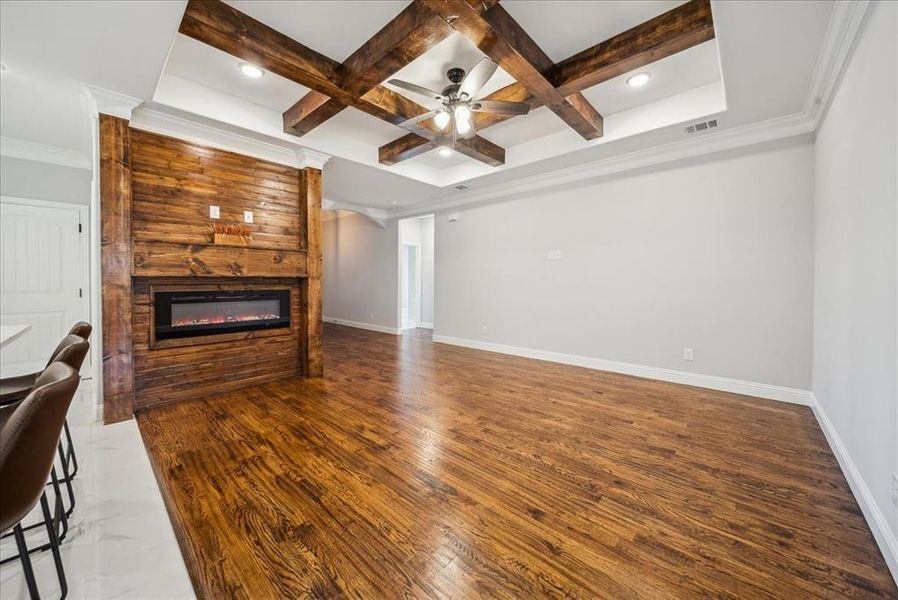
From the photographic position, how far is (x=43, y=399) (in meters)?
0.98

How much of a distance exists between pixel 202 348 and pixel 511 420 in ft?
10.4

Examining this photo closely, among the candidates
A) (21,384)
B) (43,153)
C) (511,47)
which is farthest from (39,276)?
(511,47)

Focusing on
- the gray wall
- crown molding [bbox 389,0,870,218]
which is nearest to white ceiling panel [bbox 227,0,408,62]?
crown molding [bbox 389,0,870,218]

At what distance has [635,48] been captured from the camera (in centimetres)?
254

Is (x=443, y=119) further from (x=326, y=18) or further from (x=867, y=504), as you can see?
(x=867, y=504)

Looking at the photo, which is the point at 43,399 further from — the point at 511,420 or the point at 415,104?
the point at 415,104

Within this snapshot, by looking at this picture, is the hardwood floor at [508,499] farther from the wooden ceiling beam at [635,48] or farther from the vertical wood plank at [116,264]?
the wooden ceiling beam at [635,48]

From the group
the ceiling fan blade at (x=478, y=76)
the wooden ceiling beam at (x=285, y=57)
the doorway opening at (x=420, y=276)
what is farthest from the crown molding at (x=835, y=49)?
the doorway opening at (x=420, y=276)

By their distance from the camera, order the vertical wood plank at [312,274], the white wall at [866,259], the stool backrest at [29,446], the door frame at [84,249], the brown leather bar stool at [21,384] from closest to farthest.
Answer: the stool backrest at [29,446] < the white wall at [866,259] < the brown leather bar stool at [21,384] < the vertical wood plank at [312,274] < the door frame at [84,249]

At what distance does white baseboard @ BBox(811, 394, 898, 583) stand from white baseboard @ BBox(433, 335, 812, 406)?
0.96 m

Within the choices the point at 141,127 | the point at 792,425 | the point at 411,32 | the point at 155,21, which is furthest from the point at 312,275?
the point at 792,425

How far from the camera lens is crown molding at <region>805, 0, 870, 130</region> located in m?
1.94

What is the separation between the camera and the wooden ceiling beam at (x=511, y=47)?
6.91 feet

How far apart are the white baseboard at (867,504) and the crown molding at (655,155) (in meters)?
2.72
